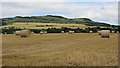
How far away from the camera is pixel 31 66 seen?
12.1 meters

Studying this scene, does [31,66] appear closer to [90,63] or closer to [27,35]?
[90,63]

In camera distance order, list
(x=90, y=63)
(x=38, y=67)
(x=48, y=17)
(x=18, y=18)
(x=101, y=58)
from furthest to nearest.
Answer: (x=48, y=17), (x=18, y=18), (x=101, y=58), (x=90, y=63), (x=38, y=67)

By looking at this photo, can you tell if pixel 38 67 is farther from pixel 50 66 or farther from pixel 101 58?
pixel 101 58

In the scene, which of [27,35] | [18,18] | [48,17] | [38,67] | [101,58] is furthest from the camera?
[48,17]

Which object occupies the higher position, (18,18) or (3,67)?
(3,67)

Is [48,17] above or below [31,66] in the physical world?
below

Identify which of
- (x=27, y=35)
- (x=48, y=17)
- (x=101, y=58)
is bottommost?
(x=48, y=17)

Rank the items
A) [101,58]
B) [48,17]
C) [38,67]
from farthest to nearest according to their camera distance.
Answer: [48,17] → [101,58] → [38,67]

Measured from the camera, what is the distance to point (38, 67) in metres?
11.9

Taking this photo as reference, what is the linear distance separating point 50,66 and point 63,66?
0.51 metres

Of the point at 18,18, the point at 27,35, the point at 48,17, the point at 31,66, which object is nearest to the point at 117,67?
the point at 31,66

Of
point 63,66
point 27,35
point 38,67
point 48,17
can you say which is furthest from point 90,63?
point 48,17

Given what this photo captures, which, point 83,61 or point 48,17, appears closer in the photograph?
point 83,61

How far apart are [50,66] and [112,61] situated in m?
3.05
